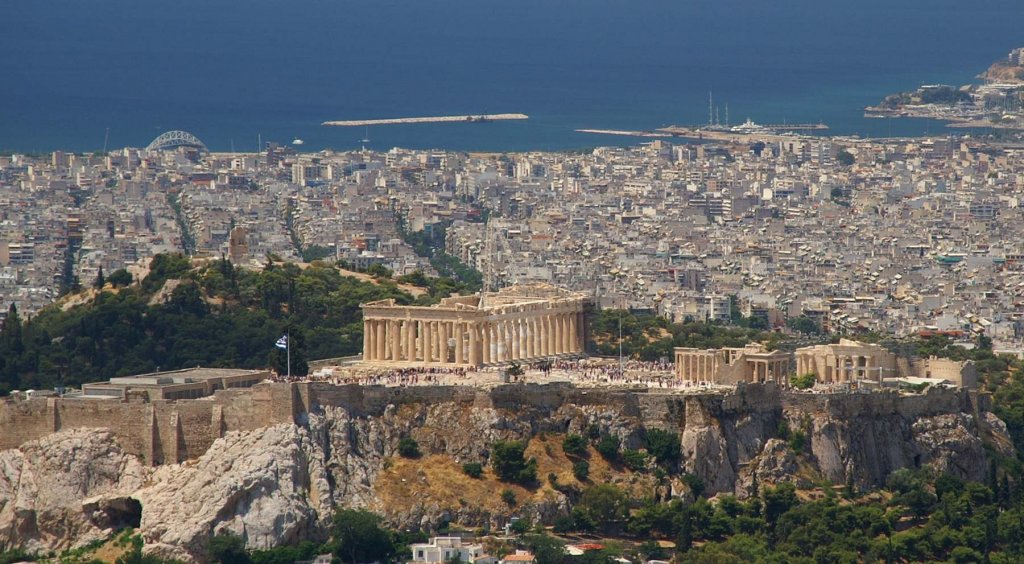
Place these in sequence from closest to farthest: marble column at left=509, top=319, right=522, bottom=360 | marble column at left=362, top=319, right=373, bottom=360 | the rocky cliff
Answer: the rocky cliff, marble column at left=509, top=319, right=522, bottom=360, marble column at left=362, top=319, right=373, bottom=360

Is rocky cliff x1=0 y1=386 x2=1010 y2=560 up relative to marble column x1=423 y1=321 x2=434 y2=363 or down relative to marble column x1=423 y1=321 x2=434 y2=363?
down

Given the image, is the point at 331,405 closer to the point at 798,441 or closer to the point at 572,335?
the point at 798,441

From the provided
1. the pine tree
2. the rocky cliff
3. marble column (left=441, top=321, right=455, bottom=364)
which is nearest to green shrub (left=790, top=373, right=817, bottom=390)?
the rocky cliff

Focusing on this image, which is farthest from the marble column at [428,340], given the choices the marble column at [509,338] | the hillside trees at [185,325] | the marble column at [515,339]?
the hillside trees at [185,325]

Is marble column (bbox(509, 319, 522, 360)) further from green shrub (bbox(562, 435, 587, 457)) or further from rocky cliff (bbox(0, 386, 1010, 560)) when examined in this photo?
green shrub (bbox(562, 435, 587, 457))

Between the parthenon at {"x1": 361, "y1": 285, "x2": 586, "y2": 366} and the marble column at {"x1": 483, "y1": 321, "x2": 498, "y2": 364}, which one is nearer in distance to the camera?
the parthenon at {"x1": 361, "y1": 285, "x2": 586, "y2": 366}

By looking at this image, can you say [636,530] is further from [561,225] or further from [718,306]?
[561,225]

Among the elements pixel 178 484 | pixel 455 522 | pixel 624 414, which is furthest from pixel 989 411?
pixel 178 484

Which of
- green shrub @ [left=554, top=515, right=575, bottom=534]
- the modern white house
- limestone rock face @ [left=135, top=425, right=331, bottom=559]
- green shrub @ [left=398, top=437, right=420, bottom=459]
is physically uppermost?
green shrub @ [left=398, top=437, right=420, bottom=459]
